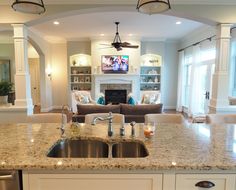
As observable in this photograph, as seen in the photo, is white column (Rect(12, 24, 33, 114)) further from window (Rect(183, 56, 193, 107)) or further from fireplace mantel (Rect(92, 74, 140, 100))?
window (Rect(183, 56, 193, 107))

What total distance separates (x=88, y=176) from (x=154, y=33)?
692 cm

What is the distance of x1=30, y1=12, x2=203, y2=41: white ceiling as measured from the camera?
5.33m

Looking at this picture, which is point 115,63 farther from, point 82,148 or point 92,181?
point 92,181

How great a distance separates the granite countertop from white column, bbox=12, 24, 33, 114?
173 cm

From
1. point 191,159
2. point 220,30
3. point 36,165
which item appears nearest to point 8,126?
point 36,165

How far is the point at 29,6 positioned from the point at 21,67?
5.80 feet

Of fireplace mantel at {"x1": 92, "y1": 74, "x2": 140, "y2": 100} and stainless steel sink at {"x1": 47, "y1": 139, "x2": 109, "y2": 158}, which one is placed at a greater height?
fireplace mantel at {"x1": 92, "y1": 74, "x2": 140, "y2": 100}

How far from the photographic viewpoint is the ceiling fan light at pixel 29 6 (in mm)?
2131

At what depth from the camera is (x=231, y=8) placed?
3715 millimetres

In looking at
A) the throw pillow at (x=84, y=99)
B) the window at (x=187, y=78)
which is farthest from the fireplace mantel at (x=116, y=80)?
the window at (x=187, y=78)

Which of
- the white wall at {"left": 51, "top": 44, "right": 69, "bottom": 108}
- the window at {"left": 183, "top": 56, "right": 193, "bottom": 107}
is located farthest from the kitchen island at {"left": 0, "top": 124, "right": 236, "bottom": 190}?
the white wall at {"left": 51, "top": 44, "right": 69, "bottom": 108}

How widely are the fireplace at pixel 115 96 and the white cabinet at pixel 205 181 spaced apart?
716 centimetres

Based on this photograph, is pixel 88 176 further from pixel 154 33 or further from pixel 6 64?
pixel 6 64

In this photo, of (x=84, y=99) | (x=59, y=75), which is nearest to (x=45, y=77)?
(x=59, y=75)
